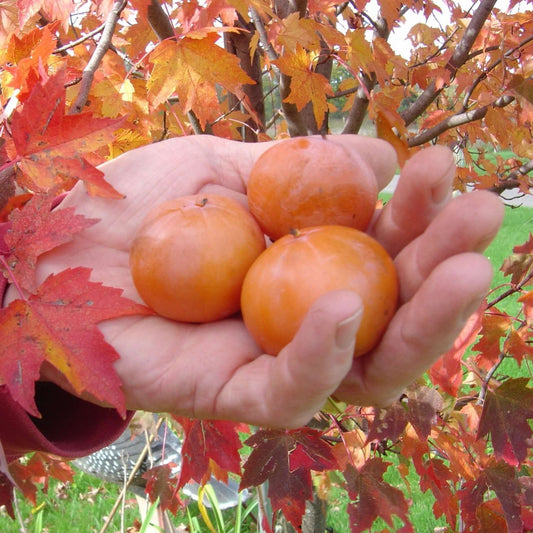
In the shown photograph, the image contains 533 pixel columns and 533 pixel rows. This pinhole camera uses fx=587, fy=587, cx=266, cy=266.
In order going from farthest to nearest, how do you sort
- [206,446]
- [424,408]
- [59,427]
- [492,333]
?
[492,333] → [206,446] → [424,408] → [59,427]

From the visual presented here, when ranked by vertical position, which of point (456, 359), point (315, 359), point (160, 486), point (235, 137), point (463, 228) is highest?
point (463, 228)

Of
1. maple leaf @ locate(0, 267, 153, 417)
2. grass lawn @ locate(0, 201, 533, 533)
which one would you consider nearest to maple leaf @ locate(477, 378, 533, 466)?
maple leaf @ locate(0, 267, 153, 417)

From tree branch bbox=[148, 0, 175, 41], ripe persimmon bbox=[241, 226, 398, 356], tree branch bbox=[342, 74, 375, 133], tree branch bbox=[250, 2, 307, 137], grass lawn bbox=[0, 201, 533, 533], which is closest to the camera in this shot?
ripe persimmon bbox=[241, 226, 398, 356]

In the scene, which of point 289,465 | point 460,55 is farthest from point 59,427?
point 460,55

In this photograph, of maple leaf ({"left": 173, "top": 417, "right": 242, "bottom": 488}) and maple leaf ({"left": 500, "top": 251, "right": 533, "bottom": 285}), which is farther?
maple leaf ({"left": 500, "top": 251, "right": 533, "bottom": 285})

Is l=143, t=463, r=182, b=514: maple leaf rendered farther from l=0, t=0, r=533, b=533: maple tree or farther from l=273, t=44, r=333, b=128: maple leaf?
l=273, t=44, r=333, b=128: maple leaf

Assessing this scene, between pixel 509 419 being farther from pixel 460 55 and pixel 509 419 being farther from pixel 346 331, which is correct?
pixel 460 55

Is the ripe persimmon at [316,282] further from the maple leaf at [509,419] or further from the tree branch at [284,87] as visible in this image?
the tree branch at [284,87]
